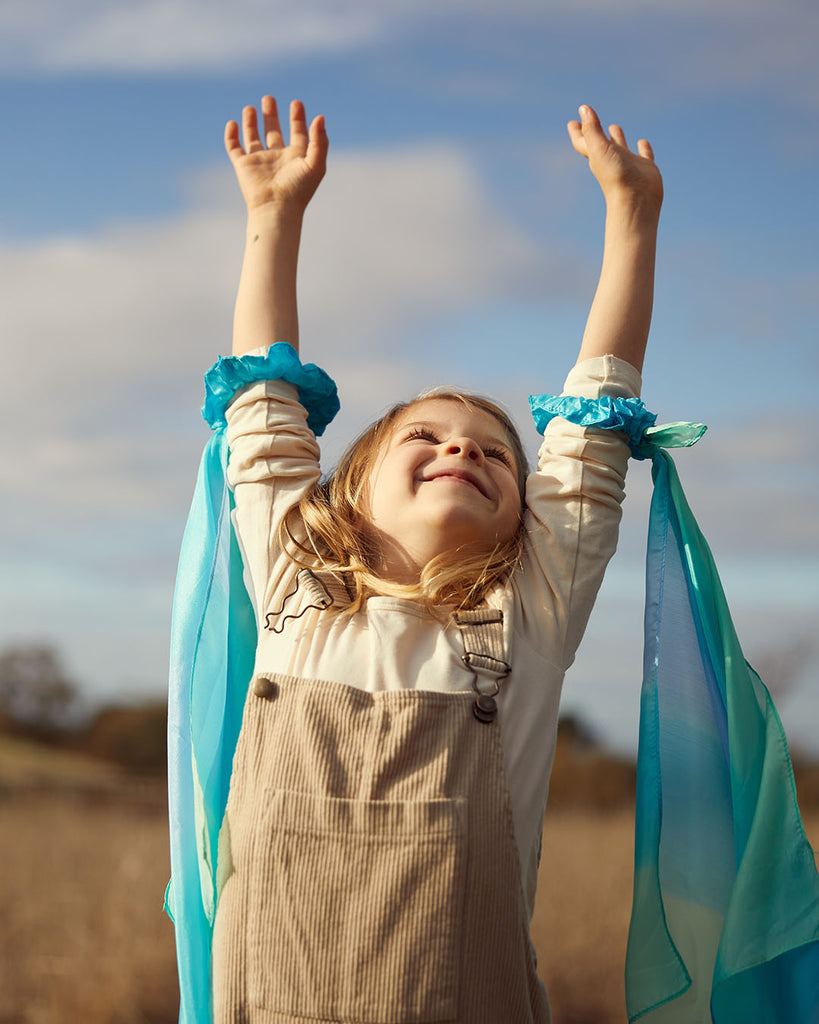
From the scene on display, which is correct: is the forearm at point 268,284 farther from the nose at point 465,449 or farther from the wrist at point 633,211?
the wrist at point 633,211

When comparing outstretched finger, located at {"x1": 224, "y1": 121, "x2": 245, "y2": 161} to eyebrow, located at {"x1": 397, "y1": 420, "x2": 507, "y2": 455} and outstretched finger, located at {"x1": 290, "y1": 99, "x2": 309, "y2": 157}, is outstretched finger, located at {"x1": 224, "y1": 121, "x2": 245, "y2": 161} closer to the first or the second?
outstretched finger, located at {"x1": 290, "y1": 99, "x2": 309, "y2": 157}

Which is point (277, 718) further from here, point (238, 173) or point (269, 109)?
point (269, 109)

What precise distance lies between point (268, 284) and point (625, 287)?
714 mm

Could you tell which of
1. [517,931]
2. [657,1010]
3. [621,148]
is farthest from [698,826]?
[621,148]

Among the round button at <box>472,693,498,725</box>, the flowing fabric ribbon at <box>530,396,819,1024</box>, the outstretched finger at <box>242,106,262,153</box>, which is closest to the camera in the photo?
the round button at <box>472,693,498,725</box>

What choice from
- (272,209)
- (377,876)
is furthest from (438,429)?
(377,876)

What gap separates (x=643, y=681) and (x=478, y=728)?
511mm

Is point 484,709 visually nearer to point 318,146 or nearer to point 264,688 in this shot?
point 264,688

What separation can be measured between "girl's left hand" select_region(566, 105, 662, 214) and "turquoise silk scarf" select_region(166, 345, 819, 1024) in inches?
18.9

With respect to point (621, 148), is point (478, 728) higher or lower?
lower

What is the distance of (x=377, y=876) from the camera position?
1.38m

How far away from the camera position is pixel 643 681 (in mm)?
1846

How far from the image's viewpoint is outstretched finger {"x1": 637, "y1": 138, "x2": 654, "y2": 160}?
2014 mm

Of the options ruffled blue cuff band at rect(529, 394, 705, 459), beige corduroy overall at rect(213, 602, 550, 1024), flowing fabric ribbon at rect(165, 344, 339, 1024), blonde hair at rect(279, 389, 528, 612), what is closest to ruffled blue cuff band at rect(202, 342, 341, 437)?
flowing fabric ribbon at rect(165, 344, 339, 1024)
